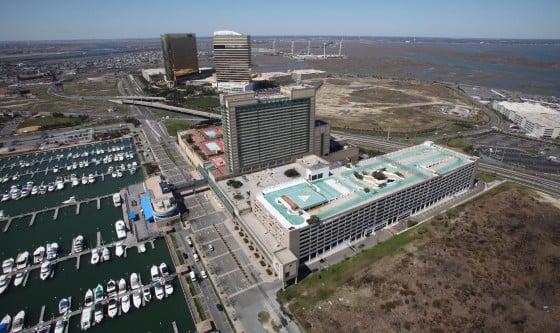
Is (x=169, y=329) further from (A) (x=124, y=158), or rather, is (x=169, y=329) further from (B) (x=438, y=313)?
(A) (x=124, y=158)

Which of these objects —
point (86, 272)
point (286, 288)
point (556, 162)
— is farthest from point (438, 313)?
point (556, 162)

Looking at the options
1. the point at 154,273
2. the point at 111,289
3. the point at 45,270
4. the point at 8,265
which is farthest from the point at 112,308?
the point at 8,265

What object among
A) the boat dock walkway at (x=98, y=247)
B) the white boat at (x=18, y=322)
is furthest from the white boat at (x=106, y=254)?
the white boat at (x=18, y=322)

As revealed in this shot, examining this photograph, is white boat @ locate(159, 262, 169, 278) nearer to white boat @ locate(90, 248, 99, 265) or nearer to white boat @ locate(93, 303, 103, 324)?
white boat @ locate(93, 303, 103, 324)

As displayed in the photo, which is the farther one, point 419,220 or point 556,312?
point 419,220

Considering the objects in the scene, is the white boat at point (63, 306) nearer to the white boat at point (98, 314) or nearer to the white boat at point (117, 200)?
the white boat at point (98, 314)

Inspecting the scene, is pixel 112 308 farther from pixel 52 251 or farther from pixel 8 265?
pixel 8 265

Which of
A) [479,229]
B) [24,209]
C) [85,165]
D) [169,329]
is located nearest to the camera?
[169,329]
